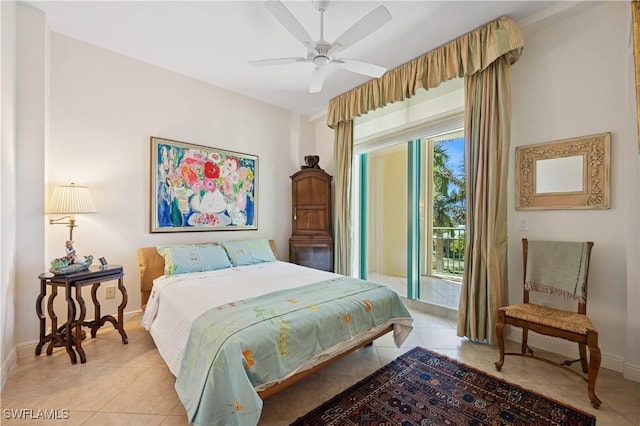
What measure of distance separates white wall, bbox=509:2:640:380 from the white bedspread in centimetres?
221

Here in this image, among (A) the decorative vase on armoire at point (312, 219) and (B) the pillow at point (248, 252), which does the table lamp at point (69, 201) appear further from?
(A) the decorative vase on armoire at point (312, 219)

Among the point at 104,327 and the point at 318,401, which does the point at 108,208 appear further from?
the point at 318,401

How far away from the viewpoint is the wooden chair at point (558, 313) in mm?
1706

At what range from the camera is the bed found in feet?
4.48

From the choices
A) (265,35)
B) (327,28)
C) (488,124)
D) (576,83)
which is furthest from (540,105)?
(265,35)

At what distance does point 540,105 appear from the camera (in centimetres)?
242

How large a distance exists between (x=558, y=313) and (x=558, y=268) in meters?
0.36

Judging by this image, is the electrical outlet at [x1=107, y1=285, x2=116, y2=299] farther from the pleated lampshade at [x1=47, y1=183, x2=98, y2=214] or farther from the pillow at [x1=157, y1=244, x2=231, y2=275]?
the pleated lampshade at [x1=47, y1=183, x2=98, y2=214]

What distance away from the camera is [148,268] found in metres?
2.92

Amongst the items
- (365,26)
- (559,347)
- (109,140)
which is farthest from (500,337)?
(109,140)

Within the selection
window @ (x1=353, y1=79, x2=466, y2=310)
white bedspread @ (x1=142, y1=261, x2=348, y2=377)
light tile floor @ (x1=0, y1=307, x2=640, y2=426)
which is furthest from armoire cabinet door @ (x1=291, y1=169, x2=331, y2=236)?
light tile floor @ (x1=0, y1=307, x2=640, y2=426)

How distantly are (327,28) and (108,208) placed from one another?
2.88m

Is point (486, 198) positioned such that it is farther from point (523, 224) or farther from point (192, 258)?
point (192, 258)

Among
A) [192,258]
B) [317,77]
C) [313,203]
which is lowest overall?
[192,258]
